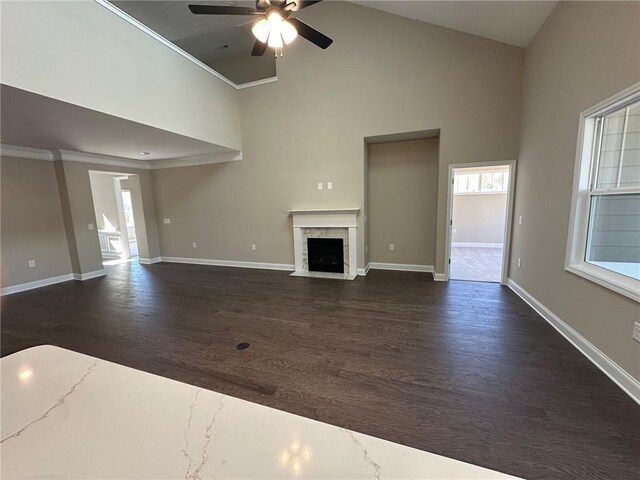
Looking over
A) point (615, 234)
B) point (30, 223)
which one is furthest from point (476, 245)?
point (30, 223)

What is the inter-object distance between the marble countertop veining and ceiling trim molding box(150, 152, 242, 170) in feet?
17.1

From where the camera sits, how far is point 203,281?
484cm

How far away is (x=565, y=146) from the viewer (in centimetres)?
271

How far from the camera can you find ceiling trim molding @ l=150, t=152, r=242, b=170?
5480mm

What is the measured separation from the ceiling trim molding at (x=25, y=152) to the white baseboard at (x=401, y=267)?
251 inches

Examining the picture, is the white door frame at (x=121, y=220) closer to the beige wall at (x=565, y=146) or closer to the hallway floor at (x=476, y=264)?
the hallway floor at (x=476, y=264)

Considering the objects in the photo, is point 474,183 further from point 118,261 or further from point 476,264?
point 118,261

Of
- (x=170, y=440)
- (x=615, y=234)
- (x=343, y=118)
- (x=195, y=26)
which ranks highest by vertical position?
(x=195, y=26)

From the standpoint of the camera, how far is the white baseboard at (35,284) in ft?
14.5

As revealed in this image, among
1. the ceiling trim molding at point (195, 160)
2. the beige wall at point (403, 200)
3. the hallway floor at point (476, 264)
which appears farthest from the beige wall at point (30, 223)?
the hallway floor at point (476, 264)

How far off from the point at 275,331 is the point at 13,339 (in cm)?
284

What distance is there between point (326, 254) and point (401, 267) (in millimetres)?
1481

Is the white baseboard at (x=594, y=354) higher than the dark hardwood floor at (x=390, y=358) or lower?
higher

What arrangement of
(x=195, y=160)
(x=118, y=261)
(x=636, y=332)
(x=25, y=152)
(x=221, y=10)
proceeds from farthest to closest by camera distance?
(x=118, y=261) < (x=195, y=160) < (x=25, y=152) < (x=221, y=10) < (x=636, y=332)
